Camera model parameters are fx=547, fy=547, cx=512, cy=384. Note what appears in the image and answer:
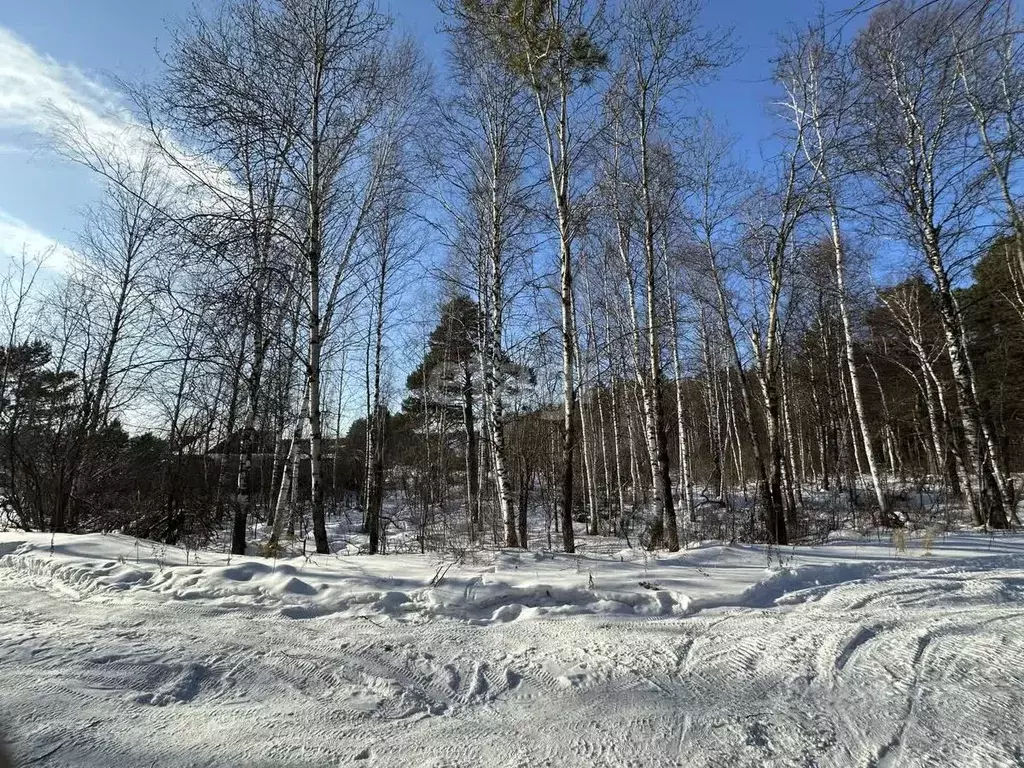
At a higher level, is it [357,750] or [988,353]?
[988,353]

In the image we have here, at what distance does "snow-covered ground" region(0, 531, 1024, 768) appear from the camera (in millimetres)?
2527

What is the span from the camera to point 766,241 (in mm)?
10656

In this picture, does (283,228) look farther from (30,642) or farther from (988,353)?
(988,353)

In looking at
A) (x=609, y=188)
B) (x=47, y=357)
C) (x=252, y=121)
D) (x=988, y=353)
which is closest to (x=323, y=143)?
(x=252, y=121)

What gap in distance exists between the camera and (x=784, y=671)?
3.31 meters

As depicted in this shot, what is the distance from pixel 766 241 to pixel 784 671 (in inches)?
364

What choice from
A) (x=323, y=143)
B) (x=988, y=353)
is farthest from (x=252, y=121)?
(x=988, y=353)

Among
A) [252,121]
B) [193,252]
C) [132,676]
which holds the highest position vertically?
[252,121]

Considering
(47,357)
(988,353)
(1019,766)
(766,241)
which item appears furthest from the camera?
(988,353)

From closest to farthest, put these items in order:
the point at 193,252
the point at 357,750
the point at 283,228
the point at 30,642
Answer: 1. the point at 357,750
2. the point at 30,642
3. the point at 193,252
4. the point at 283,228

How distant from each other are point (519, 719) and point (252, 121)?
27.9ft

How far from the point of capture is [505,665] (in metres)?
3.40

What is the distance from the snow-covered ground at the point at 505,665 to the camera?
2.53m

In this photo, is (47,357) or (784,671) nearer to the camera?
(784,671)
